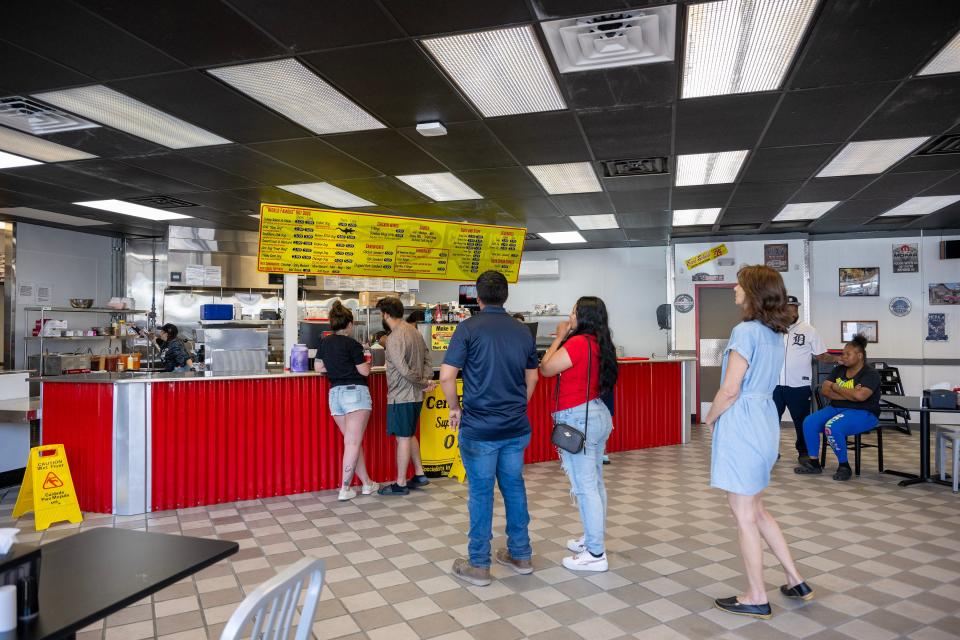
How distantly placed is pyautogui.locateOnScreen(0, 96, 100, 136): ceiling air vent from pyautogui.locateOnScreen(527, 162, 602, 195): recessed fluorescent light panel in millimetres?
4117

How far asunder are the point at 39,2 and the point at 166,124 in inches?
75.0

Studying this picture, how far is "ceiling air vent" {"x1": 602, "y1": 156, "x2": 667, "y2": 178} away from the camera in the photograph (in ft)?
20.2

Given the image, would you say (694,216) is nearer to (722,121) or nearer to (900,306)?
(900,306)

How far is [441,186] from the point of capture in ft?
23.6

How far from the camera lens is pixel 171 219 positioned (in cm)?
937

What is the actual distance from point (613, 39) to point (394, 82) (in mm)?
1525

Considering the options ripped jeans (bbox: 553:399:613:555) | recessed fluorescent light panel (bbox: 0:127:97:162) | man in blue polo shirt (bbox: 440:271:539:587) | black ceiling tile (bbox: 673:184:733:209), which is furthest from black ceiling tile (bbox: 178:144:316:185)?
black ceiling tile (bbox: 673:184:733:209)

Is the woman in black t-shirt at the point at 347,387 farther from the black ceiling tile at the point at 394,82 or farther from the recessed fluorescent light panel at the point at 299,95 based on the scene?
the black ceiling tile at the point at 394,82

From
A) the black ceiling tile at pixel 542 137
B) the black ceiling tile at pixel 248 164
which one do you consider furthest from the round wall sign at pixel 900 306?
the black ceiling tile at pixel 248 164

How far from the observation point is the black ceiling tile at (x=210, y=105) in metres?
4.21

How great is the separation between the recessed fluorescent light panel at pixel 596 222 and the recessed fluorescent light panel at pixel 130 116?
5376 millimetres

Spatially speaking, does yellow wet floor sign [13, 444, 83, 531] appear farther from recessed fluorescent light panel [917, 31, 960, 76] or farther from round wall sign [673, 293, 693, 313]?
round wall sign [673, 293, 693, 313]

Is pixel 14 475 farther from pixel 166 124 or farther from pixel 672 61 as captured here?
pixel 672 61

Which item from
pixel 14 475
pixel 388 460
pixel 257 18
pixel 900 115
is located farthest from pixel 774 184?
pixel 14 475
